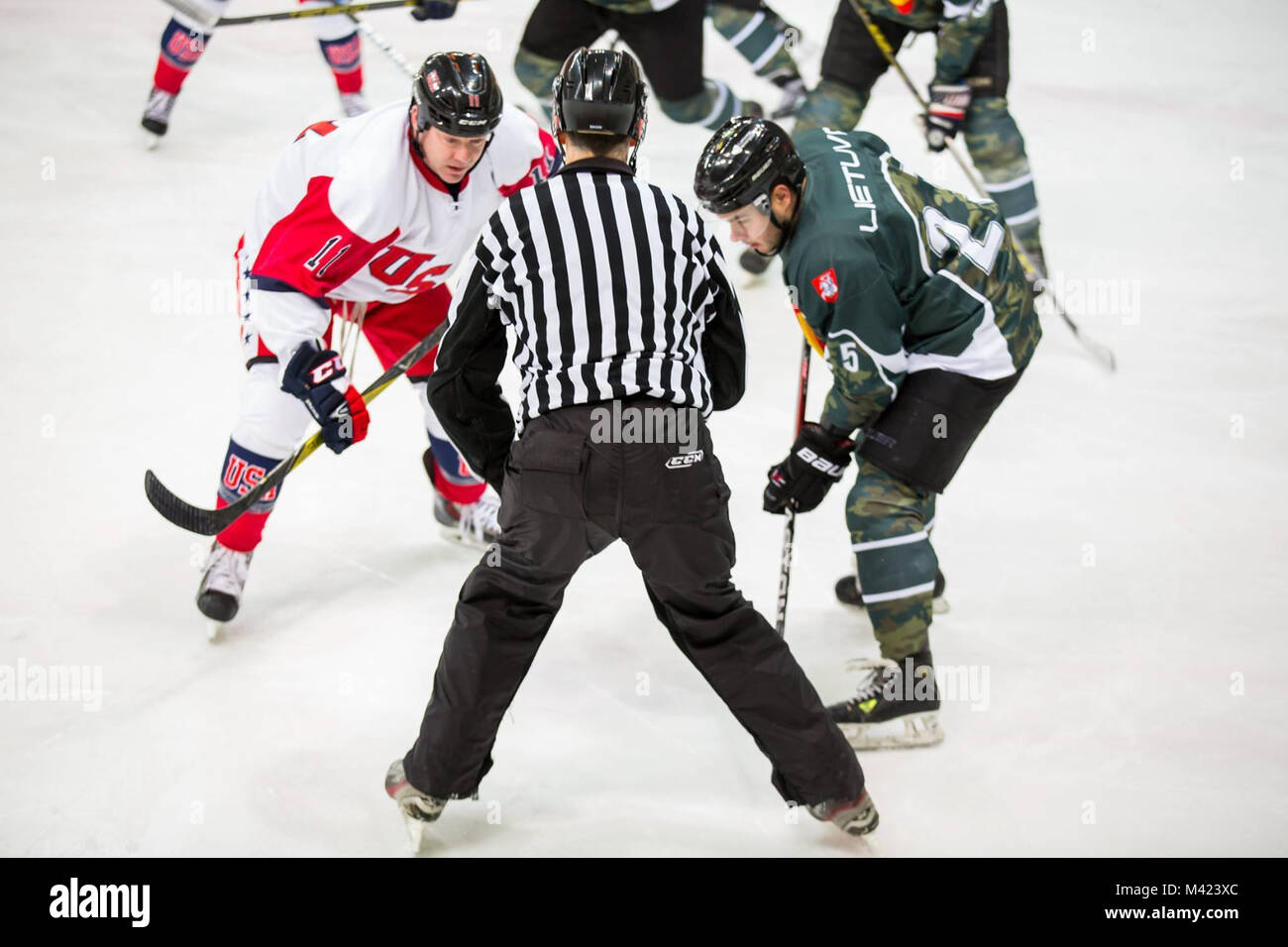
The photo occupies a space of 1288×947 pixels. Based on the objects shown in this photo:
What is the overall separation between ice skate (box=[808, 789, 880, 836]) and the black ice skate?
31 cm

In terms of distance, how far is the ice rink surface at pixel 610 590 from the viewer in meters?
2.22

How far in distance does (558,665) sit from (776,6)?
4.59 metres

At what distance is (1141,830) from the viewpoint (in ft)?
7.22

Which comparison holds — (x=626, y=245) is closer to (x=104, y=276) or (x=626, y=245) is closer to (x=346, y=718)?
(x=346, y=718)

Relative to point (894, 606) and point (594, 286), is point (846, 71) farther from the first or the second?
point (594, 286)

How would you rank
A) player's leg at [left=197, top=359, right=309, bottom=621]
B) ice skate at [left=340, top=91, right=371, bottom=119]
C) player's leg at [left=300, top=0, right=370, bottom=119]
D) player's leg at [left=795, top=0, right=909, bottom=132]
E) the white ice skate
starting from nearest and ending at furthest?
1. player's leg at [left=197, top=359, right=309, bottom=621]
2. the white ice skate
3. player's leg at [left=795, top=0, right=909, bottom=132]
4. player's leg at [left=300, top=0, right=370, bottom=119]
5. ice skate at [left=340, top=91, right=371, bottom=119]

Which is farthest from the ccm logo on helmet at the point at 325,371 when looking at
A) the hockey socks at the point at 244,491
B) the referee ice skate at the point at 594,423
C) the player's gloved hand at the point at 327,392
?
the referee ice skate at the point at 594,423

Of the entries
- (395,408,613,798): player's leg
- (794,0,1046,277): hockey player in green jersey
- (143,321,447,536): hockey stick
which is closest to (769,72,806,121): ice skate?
(794,0,1046,277): hockey player in green jersey

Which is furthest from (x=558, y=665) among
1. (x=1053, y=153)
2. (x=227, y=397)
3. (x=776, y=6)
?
(x=776, y=6)

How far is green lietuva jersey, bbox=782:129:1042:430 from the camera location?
6.94 feet

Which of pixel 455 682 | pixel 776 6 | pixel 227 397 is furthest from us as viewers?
pixel 776 6

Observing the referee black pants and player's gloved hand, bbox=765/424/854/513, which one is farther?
player's gloved hand, bbox=765/424/854/513

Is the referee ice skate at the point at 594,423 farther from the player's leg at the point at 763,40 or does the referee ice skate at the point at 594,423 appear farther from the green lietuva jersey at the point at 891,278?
the player's leg at the point at 763,40

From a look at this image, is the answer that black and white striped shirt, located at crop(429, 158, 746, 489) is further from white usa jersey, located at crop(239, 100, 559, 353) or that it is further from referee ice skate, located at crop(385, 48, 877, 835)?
white usa jersey, located at crop(239, 100, 559, 353)
